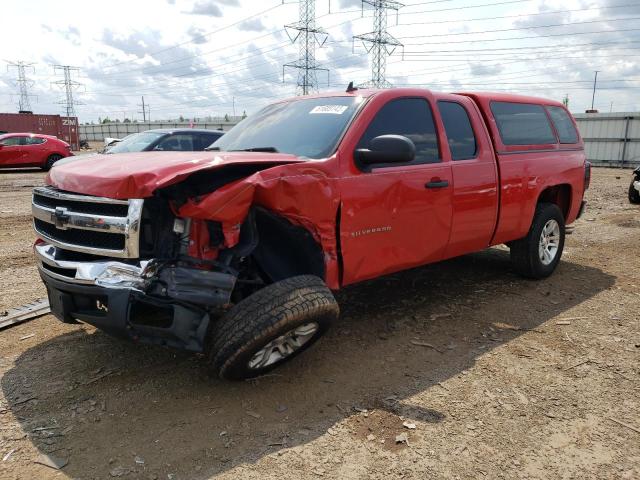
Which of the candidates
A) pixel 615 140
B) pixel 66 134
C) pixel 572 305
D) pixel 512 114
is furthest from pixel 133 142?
pixel 66 134

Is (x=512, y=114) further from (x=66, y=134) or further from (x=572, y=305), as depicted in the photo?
(x=66, y=134)

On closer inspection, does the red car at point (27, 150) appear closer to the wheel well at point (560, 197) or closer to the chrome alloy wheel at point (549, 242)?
the wheel well at point (560, 197)

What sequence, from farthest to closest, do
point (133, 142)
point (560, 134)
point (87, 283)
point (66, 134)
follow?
point (66, 134) < point (133, 142) < point (560, 134) < point (87, 283)

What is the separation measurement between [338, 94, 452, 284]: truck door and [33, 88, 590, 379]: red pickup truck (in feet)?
0.04

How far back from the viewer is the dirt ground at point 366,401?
273 centimetres

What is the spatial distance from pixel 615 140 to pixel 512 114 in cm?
2336

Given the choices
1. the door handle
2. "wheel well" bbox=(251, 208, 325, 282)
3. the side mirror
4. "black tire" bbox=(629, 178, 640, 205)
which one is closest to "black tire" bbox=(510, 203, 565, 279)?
the door handle

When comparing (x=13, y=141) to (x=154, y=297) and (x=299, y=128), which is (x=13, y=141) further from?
(x=154, y=297)

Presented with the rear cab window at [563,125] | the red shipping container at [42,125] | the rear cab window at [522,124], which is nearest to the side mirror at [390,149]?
the rear cab window at [522,124]

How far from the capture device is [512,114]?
215 inches

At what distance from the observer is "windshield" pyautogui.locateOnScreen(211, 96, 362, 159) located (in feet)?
12.6

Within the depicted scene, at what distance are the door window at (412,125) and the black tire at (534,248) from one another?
1852 millimetres

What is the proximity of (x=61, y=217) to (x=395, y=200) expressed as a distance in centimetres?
230

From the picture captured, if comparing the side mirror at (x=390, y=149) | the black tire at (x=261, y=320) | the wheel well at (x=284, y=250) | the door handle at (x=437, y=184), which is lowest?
the black tire at (x=261, y=320)
